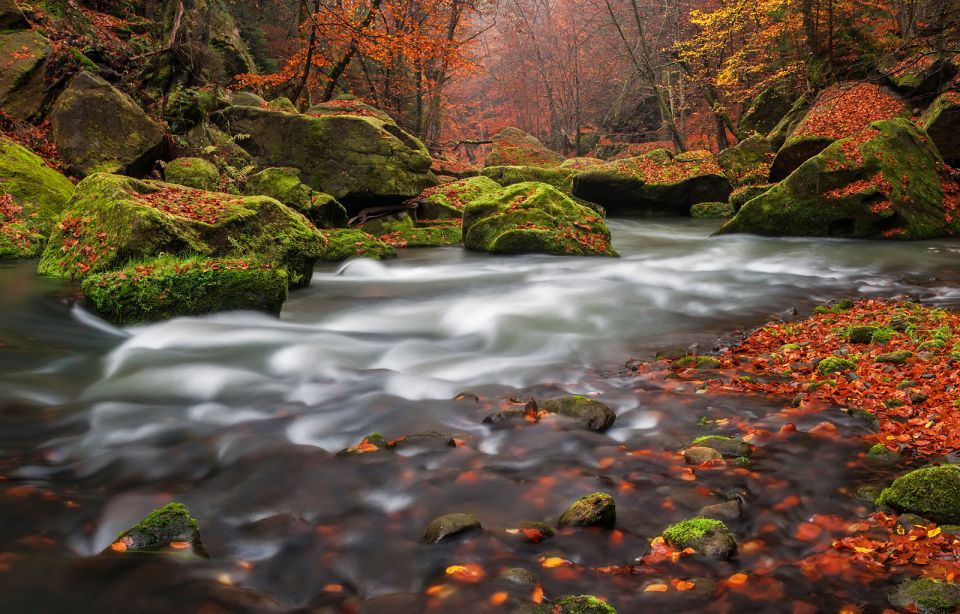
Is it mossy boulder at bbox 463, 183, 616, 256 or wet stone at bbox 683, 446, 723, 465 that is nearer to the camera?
wet stone at bbox 683, 446, 723, 465

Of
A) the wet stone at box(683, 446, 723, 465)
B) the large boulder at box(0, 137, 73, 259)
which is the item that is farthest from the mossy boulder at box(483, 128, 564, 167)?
the wet stone at box(683, 446, 723, 465)

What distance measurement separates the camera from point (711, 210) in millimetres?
19484

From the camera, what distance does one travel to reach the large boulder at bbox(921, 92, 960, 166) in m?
14.1

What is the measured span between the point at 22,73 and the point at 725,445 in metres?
14.2

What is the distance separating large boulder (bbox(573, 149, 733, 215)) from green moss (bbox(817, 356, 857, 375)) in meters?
15.3

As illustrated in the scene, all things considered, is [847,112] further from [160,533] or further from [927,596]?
[160,533]

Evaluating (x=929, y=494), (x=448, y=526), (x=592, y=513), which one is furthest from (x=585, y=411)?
(x=929, y=494)

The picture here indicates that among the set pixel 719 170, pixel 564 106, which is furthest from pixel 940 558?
pixel 564 106

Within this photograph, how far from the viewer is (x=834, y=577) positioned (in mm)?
2379

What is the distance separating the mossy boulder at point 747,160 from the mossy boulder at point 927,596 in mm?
20028

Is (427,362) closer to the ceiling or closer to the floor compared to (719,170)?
closer to the floor

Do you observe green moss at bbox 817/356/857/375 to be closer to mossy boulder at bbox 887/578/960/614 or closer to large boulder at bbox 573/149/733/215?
mossy boulder at bbox 887/578/960/614

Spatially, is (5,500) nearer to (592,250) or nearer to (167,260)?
(167,260)

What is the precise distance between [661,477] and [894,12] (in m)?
22.8
